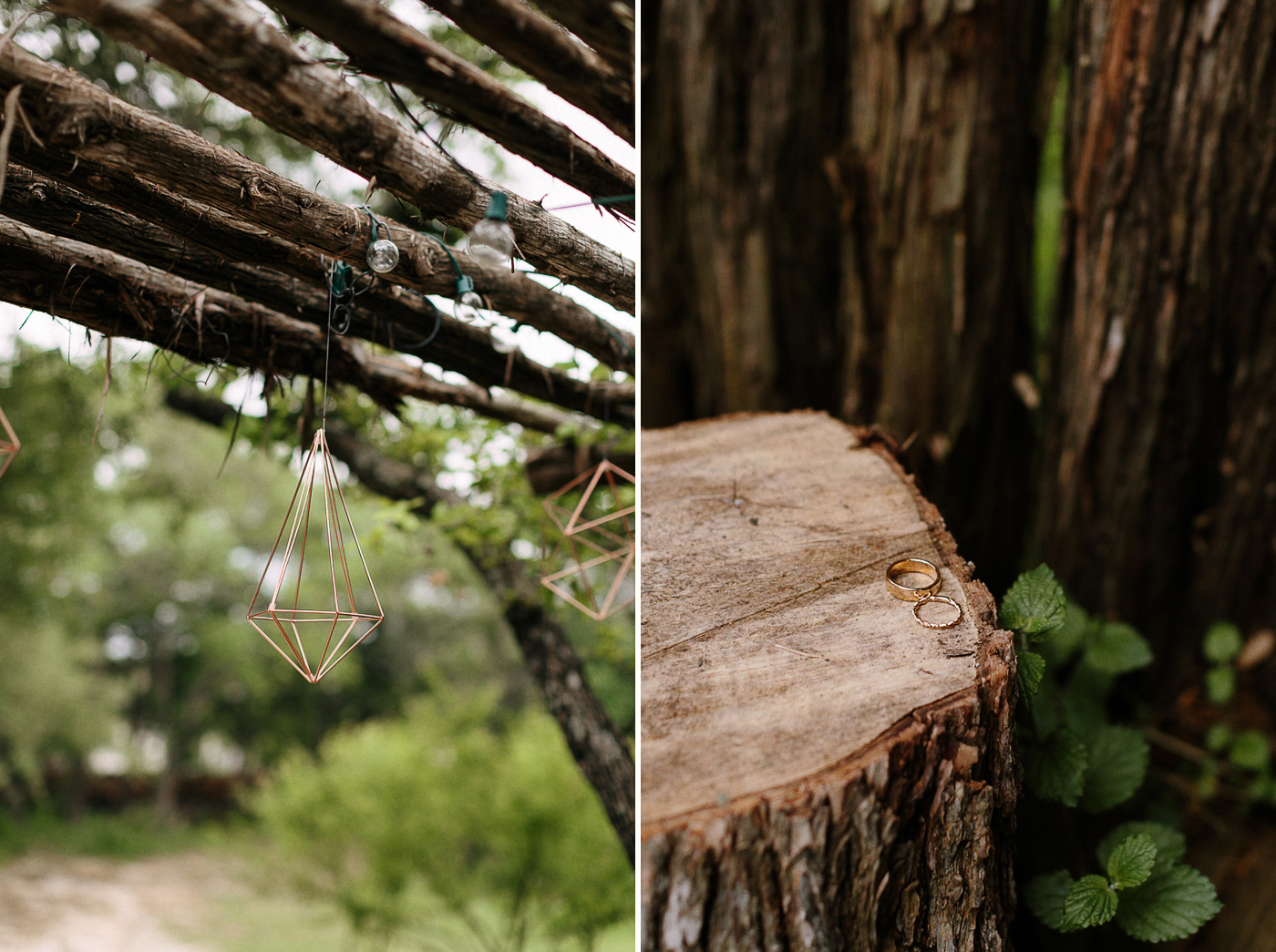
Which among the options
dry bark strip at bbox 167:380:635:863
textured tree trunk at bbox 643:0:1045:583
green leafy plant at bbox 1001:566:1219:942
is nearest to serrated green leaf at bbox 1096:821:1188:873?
green leafy plant at bbox 1001:566:1219:942

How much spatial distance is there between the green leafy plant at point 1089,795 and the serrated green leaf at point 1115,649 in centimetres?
10

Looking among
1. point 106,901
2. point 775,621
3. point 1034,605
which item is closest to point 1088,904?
point 1034,605

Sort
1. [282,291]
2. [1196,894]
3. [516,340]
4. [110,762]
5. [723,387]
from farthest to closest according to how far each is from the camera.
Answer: [110,762]
[723,387]
[516,340]
[282,291]
[1196,894]

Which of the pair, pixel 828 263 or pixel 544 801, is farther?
pixel 544 801

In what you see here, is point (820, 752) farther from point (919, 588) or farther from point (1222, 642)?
point (1222, 642)

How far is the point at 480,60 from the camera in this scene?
153cm

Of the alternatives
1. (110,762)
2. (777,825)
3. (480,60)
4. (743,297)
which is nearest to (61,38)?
(480,60)

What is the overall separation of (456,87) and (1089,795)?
110cm

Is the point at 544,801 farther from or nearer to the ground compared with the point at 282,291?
nearer to the ground

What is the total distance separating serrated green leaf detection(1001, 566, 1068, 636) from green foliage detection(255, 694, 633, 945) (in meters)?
2.22

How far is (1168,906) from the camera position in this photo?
2.44ft

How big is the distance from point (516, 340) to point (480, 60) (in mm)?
802

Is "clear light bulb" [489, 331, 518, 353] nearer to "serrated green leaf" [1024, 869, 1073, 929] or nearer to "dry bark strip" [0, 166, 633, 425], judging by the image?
"dry bark strip" [0, 166, 633, 425]

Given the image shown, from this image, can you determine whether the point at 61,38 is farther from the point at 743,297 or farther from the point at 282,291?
the point at 743,297
